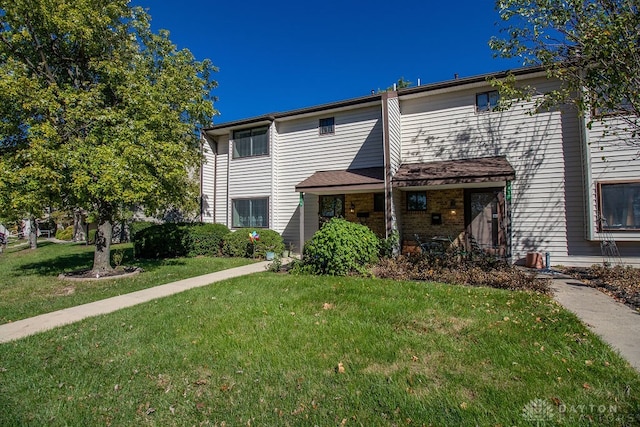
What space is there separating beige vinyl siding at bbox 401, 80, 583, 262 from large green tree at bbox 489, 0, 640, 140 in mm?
Answer: 3249

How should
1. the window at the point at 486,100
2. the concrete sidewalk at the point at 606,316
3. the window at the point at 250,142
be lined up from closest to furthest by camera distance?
1. the concrete sidewalk at the point at 606,316
2. the window at the point at 486,100
3. the window at the point at 250,142

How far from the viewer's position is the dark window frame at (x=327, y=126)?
1316 cm

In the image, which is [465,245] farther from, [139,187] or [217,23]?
[217,23]

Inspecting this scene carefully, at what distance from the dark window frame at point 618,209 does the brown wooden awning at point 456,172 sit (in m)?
2.52

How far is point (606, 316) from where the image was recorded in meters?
4.95

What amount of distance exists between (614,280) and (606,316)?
136 inches

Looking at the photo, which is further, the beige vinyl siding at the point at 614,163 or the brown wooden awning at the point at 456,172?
the brown wooden awning at the point at 456,172

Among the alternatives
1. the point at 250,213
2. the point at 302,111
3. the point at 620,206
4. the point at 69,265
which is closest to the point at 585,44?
the point at 620,206

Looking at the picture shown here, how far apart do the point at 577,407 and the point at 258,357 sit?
10.0 ft

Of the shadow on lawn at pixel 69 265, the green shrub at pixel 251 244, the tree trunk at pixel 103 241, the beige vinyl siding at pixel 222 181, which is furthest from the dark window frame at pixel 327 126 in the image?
the tree trunk at pixel 103 241

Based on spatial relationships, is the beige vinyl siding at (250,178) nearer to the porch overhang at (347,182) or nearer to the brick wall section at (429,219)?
the porch overhang at (347,182)

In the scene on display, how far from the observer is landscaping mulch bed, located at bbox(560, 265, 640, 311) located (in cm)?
608

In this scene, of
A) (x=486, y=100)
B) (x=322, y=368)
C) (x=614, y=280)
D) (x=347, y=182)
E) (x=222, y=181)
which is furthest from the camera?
(x=222, y=181)

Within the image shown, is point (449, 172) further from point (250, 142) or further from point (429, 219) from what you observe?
point (250, 142)
